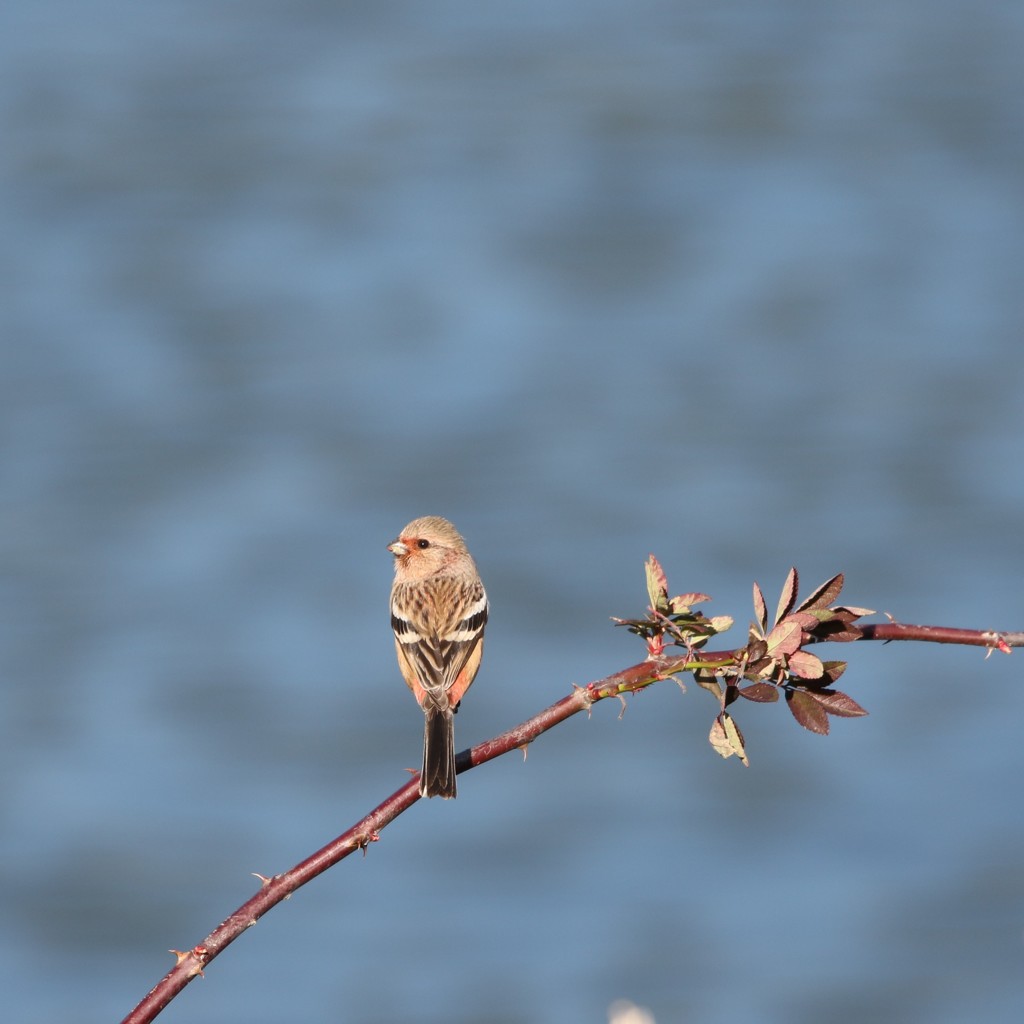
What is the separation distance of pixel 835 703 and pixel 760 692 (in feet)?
0.57

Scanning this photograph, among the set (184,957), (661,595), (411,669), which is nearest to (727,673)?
(661,595)

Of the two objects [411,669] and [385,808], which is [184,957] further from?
[411,669]

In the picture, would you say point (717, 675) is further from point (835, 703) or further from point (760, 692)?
point (835, 703)

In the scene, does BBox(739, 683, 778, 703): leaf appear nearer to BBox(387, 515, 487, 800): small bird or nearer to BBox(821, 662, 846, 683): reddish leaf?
BBox(821, 662, 846, 683): reddish leaf

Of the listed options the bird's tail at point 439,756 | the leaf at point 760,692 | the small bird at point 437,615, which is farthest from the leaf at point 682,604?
the small bird at point 437,615

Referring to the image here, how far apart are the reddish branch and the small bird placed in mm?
2555

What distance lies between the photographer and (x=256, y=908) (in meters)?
2.66

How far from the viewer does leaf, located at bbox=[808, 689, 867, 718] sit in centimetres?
273

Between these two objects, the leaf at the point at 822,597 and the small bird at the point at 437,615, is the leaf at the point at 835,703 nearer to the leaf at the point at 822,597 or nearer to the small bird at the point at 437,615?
the leaf at the point at 822,597

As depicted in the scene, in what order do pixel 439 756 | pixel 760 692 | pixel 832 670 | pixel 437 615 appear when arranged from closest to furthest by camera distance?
pixel 760 692 < pixel 832 670 < pixel 439 756 < pixel 437 615

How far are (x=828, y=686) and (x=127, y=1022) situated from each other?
1.55 metres

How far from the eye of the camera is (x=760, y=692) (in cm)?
272

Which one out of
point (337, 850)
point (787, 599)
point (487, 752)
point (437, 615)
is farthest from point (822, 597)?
point (437, 615)

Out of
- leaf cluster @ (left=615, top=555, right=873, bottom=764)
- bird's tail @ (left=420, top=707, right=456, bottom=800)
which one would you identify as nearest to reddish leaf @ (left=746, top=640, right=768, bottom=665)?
leaf cluster @ (left=615, top=555, right=873, bottom=764)
